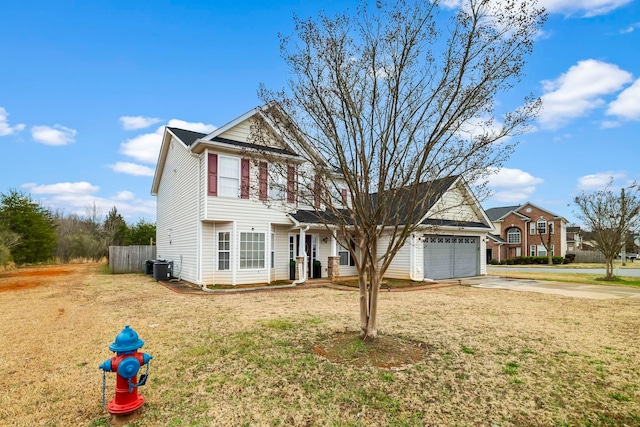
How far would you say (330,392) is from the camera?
13.6 ft

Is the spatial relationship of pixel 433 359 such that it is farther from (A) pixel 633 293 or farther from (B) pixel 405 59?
(A) pixel 633 293

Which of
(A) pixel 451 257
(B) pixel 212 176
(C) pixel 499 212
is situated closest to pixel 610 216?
(A) pixel 451 257

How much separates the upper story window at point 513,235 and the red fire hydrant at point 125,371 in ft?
168

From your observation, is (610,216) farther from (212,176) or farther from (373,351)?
(212,176)

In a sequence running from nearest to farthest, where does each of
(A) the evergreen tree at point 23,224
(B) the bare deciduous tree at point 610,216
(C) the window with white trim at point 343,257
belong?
(C) the window with white trim at point 343,257
(B) the bare deciduous tree at point 610,216
(A) the evergreen tree at point 23,224

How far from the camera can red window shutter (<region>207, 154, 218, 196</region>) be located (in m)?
13.6

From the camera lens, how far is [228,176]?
14.1 metres

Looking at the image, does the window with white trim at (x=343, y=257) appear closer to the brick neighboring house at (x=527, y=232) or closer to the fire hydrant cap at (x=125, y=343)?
the fire hydrant cap at (x=125, y=343)

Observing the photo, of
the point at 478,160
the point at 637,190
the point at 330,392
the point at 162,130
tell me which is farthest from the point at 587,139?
the point at 162,130

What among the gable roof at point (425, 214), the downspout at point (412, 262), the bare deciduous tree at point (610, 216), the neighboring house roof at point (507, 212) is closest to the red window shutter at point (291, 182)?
the gable roof at point (425, 214)

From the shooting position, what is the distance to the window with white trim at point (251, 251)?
14305mm

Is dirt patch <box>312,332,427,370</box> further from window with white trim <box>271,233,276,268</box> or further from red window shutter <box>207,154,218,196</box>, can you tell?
Answer: window with white trim <box>271,233,276,268</box>

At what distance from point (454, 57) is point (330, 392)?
197 inches

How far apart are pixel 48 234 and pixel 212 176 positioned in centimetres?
1795
